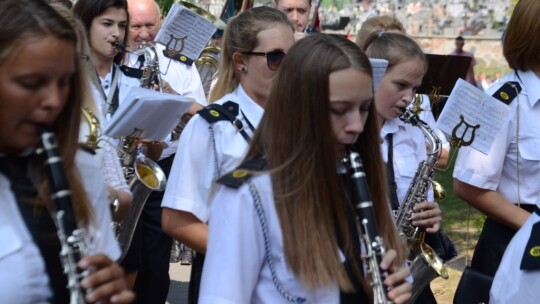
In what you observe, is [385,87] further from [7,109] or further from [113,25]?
[7,109]

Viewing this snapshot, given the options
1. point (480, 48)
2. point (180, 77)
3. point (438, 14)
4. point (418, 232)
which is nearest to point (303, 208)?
point (418, 232)

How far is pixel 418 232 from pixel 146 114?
4.29 feet

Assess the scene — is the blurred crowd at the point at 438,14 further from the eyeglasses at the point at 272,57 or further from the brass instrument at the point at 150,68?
the eyeglasses at the point at 272,57

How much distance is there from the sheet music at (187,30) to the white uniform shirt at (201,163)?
2.47 m

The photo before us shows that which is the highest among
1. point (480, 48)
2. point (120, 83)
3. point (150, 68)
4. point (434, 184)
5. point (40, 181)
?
point (40, 181)

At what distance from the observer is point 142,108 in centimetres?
392

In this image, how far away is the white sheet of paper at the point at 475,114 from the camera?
4141 millimetres

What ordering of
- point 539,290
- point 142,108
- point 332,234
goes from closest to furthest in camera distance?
point 332,234 → point 539,290 → point 142,108

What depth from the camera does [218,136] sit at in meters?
3.66

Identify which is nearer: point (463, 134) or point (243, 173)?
point (243, 173)

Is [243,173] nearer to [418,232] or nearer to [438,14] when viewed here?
[418,232]

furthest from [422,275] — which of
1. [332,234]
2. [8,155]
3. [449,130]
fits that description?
[8,155]

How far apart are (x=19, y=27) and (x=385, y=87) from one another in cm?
228

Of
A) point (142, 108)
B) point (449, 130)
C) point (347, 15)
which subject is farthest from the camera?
point (347, 15)
